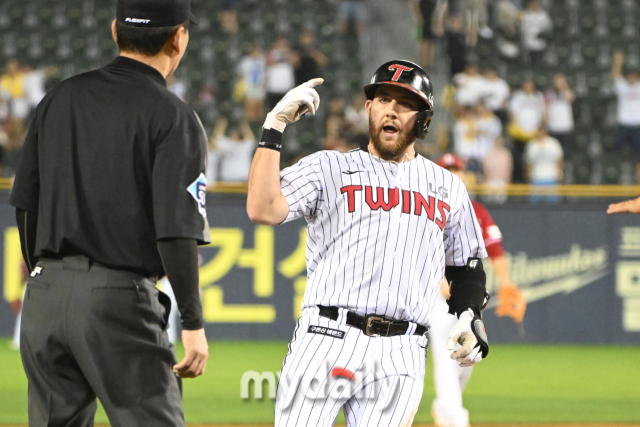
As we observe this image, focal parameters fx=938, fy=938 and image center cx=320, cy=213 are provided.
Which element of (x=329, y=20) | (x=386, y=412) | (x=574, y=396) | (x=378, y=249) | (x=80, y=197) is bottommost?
(x=574, y=396)

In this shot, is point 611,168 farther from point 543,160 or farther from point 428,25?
point 428,25

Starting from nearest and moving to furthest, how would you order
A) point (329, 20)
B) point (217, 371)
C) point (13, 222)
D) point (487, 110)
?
point (217, 371), point (13, 222), point (487, 110), point (329, 20)

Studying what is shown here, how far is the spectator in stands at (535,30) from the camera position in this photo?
16547 mm

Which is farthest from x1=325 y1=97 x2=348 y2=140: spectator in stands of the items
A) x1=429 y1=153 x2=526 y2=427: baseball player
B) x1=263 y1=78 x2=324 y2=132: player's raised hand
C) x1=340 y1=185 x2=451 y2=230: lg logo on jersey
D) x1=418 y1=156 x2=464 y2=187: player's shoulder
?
x1=263 y1=78 x2=324 y2=132: player's raised hand

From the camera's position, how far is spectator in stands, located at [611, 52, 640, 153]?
14.8 meters

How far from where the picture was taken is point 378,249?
143 inches

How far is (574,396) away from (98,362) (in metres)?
6.40

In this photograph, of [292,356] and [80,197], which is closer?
[80,197]

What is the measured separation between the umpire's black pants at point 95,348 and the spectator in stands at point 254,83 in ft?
40.1

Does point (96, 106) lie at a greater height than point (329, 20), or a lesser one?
lesser

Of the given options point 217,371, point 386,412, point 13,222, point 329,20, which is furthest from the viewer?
point 329,20

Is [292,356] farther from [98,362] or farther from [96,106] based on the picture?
[96,106]

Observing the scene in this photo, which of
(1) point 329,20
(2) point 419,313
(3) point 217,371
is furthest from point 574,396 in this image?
(1) point 329,20

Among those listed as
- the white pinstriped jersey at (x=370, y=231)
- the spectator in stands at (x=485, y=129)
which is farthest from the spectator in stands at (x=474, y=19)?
the white pinstriped jersey at (x=370, y=231)
